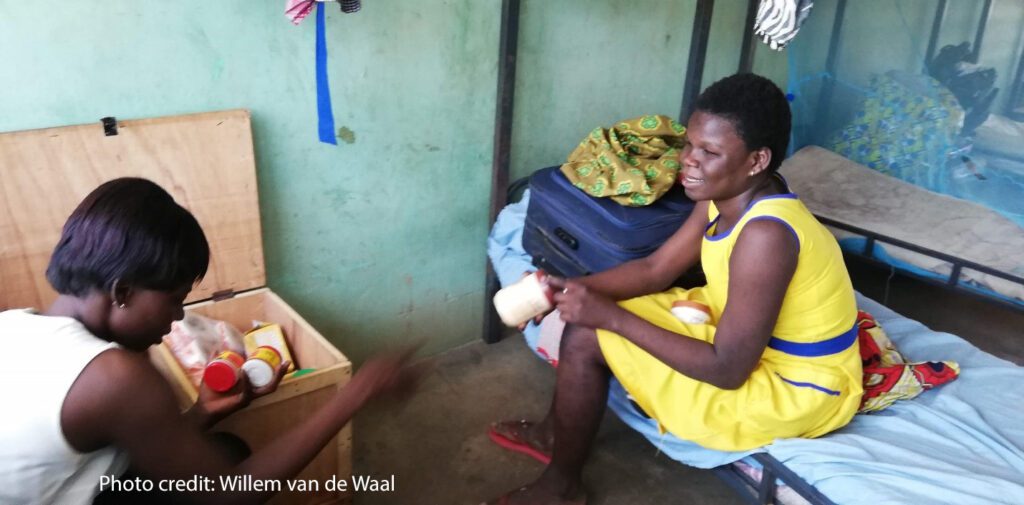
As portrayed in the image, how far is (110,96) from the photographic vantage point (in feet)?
6.21

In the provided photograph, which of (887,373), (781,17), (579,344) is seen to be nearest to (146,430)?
(579,344)

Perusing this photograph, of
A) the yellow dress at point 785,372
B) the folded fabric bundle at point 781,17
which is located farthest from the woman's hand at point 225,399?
the folded fabric bundle at point 781,17

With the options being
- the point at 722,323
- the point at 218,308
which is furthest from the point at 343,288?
the point at 722,323

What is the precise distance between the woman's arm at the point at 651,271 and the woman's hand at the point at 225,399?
83 centimetres

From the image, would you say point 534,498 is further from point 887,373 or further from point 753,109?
point 753,109

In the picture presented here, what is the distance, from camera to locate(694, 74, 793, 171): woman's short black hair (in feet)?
5.43

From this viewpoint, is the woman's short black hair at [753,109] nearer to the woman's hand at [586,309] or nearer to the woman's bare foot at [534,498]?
the woman's hand at [586,309]

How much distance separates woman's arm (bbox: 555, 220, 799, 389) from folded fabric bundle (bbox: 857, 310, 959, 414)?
0.43 meters

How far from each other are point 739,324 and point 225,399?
1.09 meters

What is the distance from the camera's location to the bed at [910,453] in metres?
1.63

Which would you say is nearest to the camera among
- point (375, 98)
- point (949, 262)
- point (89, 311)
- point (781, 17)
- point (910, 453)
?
point (89, 311)

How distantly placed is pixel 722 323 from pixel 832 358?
0.31m

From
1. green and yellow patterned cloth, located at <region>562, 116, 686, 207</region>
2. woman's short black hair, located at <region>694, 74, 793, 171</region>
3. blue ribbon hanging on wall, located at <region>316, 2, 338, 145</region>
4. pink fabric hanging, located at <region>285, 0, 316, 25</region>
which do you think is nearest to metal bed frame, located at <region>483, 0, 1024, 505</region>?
green and yellow patterned cloth, located at <region>562, 116, 686, 207</region>

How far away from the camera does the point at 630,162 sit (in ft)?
7.85
